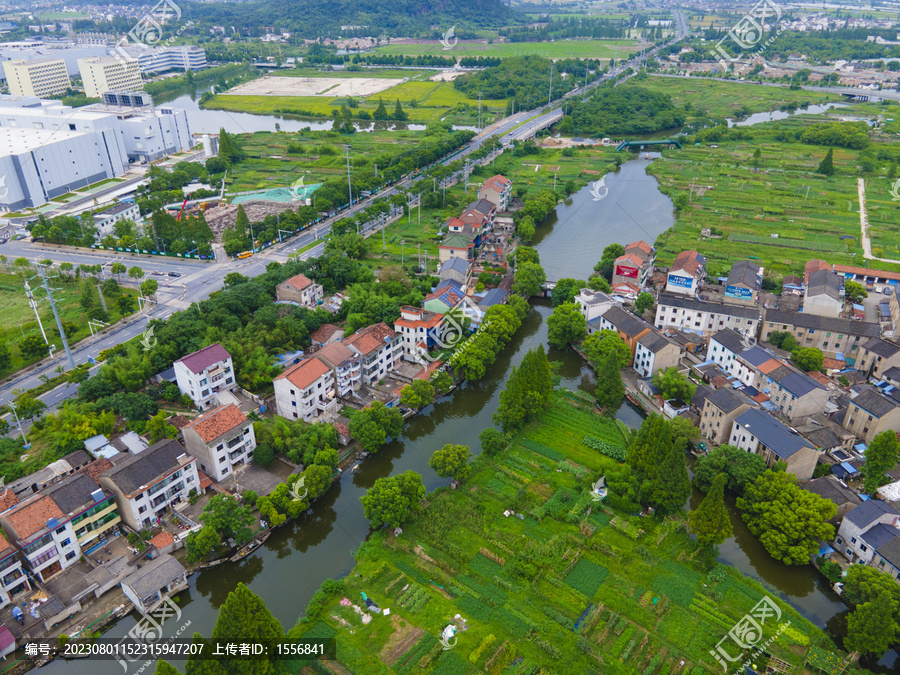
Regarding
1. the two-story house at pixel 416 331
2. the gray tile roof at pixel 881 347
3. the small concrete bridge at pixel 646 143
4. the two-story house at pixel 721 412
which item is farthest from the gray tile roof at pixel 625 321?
the small concrete bridge at pixel 646 143

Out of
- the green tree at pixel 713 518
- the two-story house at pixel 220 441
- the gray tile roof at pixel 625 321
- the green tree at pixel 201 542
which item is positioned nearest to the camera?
the green tree at pixel 713 518

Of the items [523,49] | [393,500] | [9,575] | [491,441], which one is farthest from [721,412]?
[523,49]

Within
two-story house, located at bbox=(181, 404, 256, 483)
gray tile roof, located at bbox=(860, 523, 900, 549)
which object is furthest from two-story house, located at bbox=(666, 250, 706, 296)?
two-story house, located at bbox=(181, 404, 256, 483)

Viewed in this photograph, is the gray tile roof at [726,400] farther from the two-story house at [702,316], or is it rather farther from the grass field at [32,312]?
the grass field at [32,312]

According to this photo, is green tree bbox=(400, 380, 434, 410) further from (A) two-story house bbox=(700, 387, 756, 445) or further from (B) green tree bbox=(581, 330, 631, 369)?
(A) two-story house bbox=(700, 387, 756, 445)

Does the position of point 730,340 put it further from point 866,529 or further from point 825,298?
point 866,529
